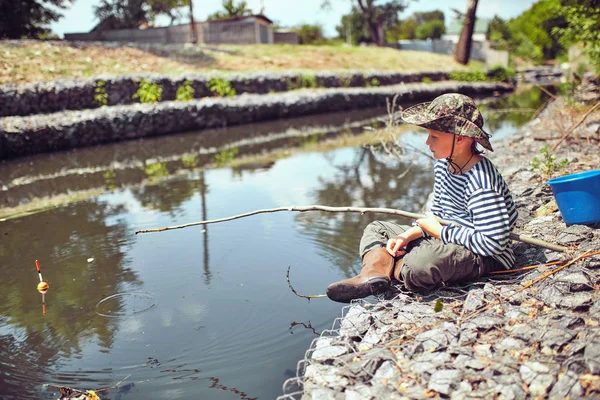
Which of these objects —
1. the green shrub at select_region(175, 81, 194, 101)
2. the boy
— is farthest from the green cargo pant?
the green shrub at select_region(175, 81, 194, 101)

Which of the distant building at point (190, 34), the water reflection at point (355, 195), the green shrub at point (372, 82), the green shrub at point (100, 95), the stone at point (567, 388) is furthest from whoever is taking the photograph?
the distant building at point (190, 34)

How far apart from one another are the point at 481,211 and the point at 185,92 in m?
12.3

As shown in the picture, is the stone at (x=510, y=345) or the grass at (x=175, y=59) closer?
the stone at (x=510, y=345)

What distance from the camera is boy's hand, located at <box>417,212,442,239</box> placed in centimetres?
319

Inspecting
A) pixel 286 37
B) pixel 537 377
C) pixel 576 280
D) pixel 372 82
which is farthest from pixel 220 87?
pixel 286 37

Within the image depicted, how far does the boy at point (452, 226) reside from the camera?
3000mm

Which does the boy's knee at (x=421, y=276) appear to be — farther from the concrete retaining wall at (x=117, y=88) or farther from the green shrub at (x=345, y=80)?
the green shrub at (x=345, y=80)

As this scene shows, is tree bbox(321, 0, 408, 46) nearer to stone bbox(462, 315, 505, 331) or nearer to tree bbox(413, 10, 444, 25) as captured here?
stone bbox(462, 315, 505, 331)

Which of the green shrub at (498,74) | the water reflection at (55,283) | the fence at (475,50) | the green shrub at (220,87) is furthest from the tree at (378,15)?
the water reflection at (55,283)

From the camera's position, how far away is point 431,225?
3.21 metres

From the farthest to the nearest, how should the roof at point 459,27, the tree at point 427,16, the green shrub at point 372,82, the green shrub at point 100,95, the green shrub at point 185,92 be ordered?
1. the tree at point 427,16
2. the roof at point 459,27
3. the green shrub at point 372,82
4. the green shrub at point 185,92
5. the green shrub at point 100,95

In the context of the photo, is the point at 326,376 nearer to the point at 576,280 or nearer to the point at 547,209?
the point at 576,280

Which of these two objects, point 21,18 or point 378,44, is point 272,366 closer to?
point 21,18

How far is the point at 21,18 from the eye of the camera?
21234 mm
